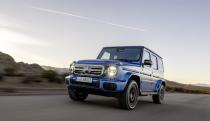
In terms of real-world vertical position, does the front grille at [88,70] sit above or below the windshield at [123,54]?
below

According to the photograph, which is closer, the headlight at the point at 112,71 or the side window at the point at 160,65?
the headlight at the point at 112,71

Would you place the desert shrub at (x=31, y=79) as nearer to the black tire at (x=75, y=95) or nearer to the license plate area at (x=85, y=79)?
the black tire at (x=75, y=95)

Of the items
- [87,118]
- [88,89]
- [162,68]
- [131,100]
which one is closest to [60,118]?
[87,118]

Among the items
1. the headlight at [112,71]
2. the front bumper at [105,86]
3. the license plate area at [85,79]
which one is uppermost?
the headlight at [112,71]

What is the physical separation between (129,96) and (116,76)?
81cm

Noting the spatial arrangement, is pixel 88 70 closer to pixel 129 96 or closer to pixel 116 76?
pixel 116 76

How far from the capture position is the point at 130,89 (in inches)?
369

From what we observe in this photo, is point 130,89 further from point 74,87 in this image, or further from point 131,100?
point 74,87

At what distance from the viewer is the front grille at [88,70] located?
911 centimetres

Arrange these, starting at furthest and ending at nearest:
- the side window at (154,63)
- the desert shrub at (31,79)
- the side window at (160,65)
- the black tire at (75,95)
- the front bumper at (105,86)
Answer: the desert shrub at (31,79), the side window at (160,65), the side window at (154,63), the black tire at (75,95), the front bumper at (105,86)

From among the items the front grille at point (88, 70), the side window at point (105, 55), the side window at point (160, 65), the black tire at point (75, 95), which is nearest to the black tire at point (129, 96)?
the front grille at point (88, 70)

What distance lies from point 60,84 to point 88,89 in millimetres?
12600

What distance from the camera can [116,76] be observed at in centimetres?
898

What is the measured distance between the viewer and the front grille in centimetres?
911
